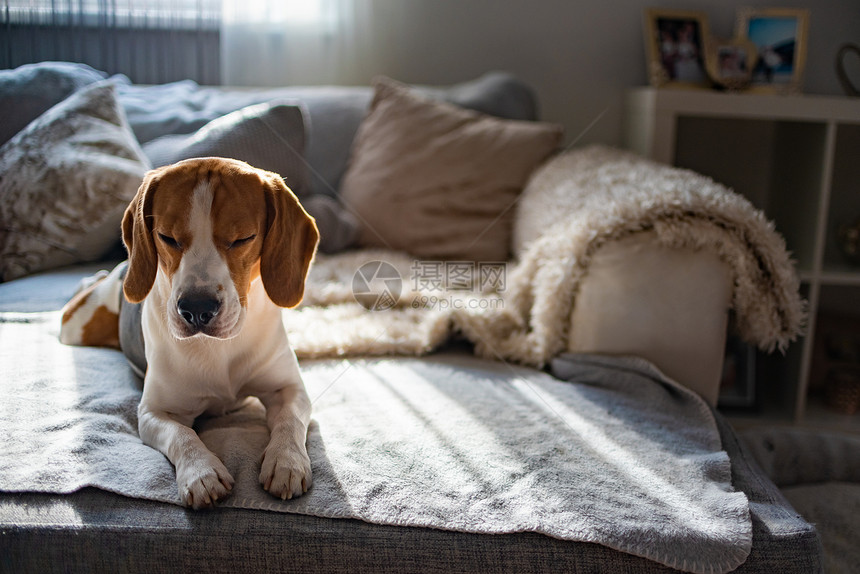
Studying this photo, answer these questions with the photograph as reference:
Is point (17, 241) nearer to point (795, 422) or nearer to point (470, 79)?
point (470, 79)

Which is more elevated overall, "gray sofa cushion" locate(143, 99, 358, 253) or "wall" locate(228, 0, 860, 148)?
"wall" locate(228, 0, 860, 148)

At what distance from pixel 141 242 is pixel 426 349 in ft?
2.06

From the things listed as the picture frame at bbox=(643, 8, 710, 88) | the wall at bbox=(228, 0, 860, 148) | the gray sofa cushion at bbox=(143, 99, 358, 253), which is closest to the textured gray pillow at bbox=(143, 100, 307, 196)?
the gray sofa cushion at bbox=(143, 99, 358, 253)

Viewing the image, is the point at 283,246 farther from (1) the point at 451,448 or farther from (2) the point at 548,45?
(2) the point at 548,45

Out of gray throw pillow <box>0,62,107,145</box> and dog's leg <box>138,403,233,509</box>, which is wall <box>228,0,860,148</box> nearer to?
gray throw pillow <box>0,62,107,145</box>

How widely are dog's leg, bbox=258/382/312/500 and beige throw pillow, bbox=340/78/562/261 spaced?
84cm

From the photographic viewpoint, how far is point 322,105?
1956mm

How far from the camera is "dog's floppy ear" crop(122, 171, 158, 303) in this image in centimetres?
85

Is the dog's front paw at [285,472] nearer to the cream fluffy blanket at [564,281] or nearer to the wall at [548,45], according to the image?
the cream fluffy blanket at [564,281]

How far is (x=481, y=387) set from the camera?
1214 mm

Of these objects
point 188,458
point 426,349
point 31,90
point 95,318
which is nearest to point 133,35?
point 31,90

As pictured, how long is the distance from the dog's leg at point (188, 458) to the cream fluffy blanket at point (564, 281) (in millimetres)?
370

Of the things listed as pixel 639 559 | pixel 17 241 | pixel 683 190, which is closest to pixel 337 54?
pixel 17 241

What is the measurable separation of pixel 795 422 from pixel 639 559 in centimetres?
133
